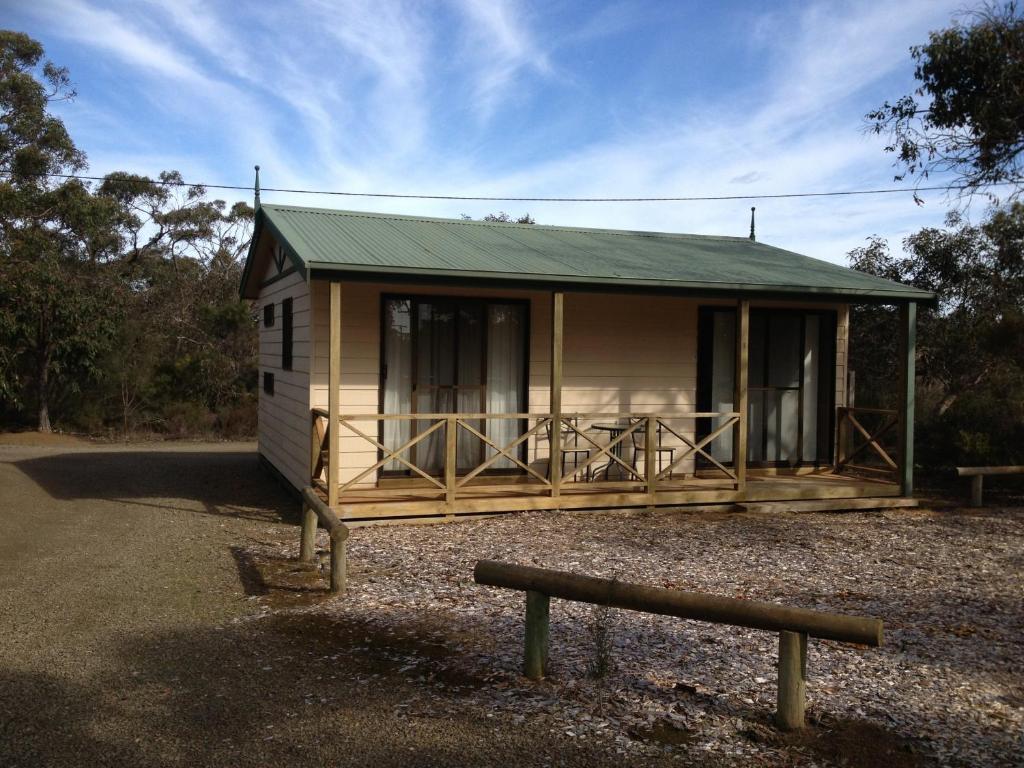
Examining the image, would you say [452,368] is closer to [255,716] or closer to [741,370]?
[741,370]

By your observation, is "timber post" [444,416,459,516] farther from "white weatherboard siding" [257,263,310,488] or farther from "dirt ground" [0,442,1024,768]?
"white weatherboard siding" [257,263,310,488]

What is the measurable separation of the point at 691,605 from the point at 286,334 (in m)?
8.05

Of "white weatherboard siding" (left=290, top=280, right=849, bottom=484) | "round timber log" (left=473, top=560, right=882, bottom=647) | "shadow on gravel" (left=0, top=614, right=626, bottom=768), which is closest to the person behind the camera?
"shadow on gravel" (left=0, top=614, right=626, bottom=768)

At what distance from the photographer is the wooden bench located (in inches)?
425

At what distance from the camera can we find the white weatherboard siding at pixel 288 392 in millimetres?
9859

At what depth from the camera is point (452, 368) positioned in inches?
406

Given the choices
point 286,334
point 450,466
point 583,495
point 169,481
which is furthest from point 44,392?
point 583,495

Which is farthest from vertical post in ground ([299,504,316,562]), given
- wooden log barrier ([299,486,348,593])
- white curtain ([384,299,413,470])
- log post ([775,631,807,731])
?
log post ([775,631,807,731])

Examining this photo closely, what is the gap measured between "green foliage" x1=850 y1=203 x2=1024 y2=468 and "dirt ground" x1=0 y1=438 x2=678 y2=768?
32.5 feet

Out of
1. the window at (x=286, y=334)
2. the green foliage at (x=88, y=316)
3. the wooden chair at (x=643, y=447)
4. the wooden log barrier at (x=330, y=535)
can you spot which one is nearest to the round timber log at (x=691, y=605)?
the wooden log barrier at (x=330, y=535)

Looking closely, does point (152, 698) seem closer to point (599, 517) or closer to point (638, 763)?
point (638, 763)

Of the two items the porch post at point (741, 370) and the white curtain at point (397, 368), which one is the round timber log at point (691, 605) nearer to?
the white curtain at point (397, 368)

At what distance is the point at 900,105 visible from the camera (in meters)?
11.9

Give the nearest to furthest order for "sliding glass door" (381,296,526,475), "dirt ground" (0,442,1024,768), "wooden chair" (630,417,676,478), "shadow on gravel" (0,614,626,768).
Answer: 1. "shadow on gravel" (0,614,626,768)
2. "dirt ground" (0,442,1024,768)
3. "sliding glass door" (381,296,526,475)
4. "wooden chair" (630,417,676,478)
